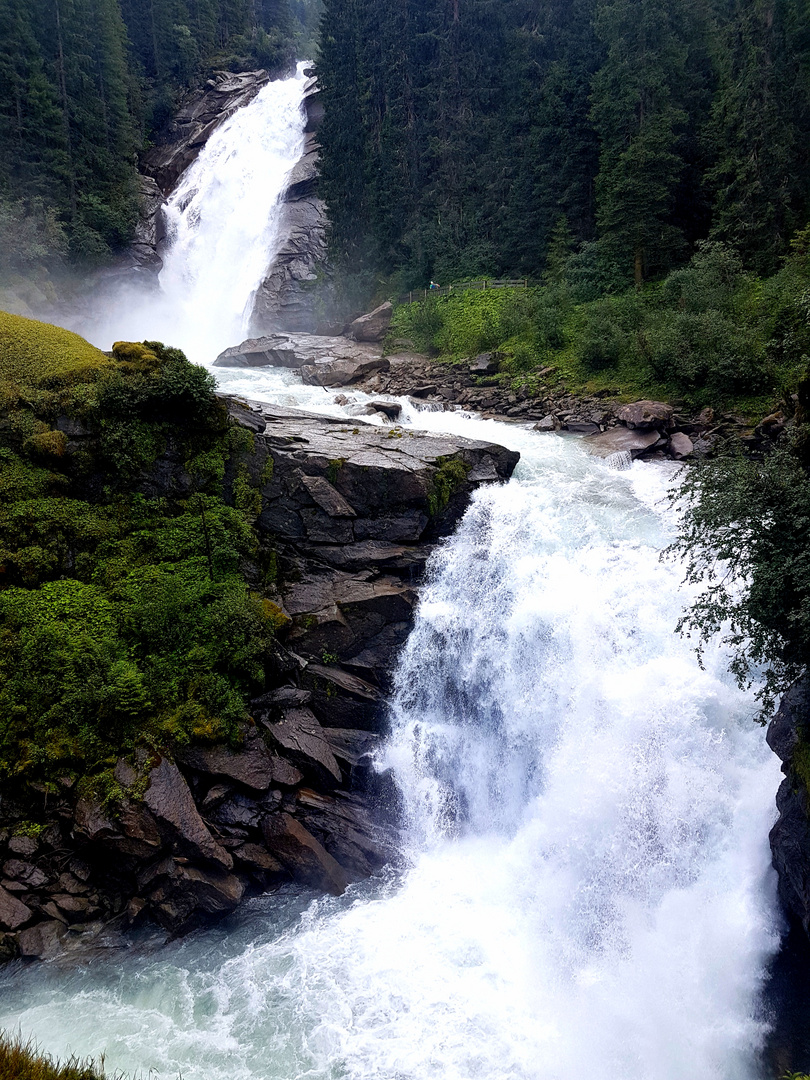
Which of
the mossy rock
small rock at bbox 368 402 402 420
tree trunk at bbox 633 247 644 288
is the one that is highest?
tree trunk at bbox 633 247 644 288

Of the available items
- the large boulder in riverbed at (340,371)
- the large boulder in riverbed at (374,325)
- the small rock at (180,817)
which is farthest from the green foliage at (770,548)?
the large boulder in riverbed at (374,325)

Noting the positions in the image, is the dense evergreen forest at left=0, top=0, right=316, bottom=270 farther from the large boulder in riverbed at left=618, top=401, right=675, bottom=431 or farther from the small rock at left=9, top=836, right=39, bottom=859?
the small rock at left=9, top=836, right=39, bottom=859

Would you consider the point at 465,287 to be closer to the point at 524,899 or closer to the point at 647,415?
the point at 647,415

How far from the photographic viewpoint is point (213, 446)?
15.8 meters

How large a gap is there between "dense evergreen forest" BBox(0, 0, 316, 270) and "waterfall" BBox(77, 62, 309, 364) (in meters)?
3.71

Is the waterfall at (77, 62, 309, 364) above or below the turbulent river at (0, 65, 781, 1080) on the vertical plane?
above

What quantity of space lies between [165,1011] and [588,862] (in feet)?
23.5

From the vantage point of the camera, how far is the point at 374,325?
3884cm

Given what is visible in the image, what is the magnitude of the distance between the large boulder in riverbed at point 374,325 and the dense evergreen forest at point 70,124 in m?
19.4

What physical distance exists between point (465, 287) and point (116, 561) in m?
30.9

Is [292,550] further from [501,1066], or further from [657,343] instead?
[657,343]

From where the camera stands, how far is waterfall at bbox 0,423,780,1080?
9.53m

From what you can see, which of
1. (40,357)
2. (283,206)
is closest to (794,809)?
(40,357)

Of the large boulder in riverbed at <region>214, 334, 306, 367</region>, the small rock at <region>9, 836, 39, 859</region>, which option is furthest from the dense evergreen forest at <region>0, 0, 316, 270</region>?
the small rock at <region>9, 836, 39, 859</region>
